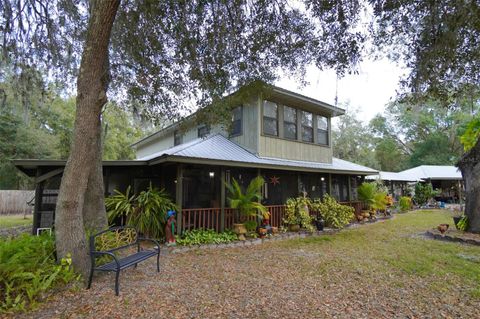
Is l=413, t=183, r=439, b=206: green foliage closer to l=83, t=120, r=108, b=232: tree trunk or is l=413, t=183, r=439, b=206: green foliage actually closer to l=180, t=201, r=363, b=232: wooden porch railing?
l=180, t=201, r=363, b=232: wooden porch railing

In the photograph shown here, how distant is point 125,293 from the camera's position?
373 centimetres

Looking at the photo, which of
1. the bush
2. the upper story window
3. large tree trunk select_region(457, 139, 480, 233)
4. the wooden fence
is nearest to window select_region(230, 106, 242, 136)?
the upper story window

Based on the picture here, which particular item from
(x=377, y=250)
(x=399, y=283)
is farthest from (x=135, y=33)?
(x=377, y=250)

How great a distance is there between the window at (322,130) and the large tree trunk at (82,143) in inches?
375

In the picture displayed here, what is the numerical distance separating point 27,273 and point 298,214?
25.0ft

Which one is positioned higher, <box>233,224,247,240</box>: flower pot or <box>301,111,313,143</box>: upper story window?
<box>301,111,313,143</box>: upper story window

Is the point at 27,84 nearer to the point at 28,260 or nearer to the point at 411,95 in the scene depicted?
the point at 28,260

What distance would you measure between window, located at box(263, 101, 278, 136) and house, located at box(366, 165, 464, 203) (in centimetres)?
1449

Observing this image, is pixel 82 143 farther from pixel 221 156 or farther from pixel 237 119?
pixel 237 119

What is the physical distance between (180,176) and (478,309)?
6.36 m

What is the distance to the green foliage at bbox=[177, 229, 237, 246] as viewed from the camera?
6.90 meters

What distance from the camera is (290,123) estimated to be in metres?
10.8

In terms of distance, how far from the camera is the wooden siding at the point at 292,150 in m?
9.81

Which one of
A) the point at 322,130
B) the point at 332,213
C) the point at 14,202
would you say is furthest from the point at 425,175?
the point at 14,202
